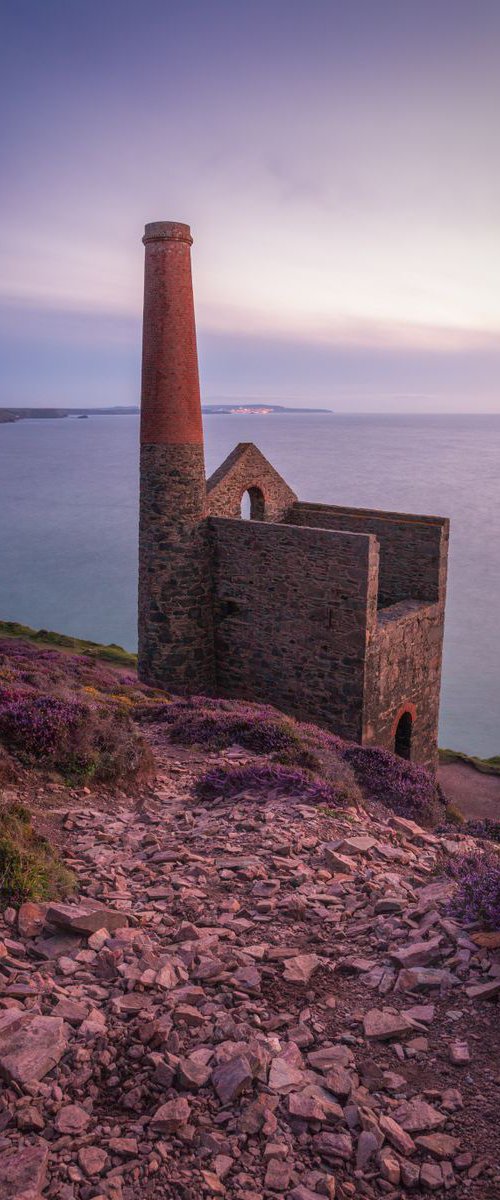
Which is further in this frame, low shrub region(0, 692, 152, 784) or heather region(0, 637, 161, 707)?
heather region(0, 637, 161, 707)

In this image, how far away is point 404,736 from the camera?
64.6 feet

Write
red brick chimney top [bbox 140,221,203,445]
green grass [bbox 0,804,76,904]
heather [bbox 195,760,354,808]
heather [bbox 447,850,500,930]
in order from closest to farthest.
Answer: heather [bbox 447,850,500,930]
green grass [bbox 0,804,76,904]
heather [bbox 195,760,354,808]
red brick chimney top [bbox 140,221,203,445]

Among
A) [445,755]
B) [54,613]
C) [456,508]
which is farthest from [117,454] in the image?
[445,755]

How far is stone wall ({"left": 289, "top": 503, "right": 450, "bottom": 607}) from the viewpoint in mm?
19609

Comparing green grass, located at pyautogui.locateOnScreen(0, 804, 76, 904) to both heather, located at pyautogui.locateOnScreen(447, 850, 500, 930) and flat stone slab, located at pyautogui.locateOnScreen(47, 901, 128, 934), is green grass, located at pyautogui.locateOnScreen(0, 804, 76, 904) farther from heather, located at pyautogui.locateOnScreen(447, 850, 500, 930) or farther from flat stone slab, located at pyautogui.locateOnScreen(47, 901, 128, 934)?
heather, located at pyautogui.locateOnScreen(447, 850, 500, 930)

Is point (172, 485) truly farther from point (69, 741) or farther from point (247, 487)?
point (69, 741)

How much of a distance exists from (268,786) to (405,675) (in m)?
9.11

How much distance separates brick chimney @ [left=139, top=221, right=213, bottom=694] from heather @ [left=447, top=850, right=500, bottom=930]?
12.5m

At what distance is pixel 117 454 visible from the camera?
179250mm

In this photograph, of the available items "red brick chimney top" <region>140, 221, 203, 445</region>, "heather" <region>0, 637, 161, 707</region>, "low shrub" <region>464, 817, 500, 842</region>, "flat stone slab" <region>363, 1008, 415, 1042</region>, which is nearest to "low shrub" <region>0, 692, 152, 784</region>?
"heather" <region>0, 637, 161, 707</region>

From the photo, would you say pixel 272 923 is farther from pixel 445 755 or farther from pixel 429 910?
pixel 445 755

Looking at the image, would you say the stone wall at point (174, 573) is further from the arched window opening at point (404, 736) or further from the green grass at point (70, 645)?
the green grass at point (70, 645)

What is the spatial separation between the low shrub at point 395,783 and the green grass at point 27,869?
20.4ft

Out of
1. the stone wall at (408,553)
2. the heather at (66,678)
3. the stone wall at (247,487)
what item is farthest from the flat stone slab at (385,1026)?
the stone wall at (247,487)
